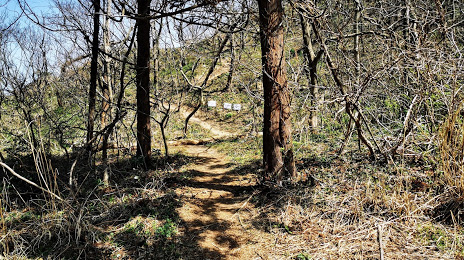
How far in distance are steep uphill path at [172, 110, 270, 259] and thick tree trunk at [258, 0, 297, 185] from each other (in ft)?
2.47

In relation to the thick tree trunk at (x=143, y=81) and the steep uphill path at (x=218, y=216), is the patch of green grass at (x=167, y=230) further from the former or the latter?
the thick tree trunk at (x=143, y=81)

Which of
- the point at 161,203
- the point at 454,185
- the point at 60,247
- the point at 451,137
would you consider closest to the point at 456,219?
the point at 454,185

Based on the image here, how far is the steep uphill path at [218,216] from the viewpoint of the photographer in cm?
405

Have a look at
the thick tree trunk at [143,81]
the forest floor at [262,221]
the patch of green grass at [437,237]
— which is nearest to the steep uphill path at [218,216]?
the forest floor at [262,221]

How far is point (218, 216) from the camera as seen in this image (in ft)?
16.1

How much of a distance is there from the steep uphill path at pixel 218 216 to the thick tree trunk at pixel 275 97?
754 millimetres

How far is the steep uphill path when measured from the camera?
4.05m

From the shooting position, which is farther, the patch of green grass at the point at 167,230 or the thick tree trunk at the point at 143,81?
the thick tree trunk at the point at 143,81

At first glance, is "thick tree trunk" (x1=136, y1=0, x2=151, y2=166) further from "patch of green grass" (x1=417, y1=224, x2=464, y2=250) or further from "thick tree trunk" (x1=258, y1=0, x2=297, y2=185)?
"patch of green grass" (x1=417, y1=224, x2=464, y2=250)

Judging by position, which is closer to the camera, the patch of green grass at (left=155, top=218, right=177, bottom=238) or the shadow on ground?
the shadow on ground

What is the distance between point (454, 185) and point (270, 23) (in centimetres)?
348

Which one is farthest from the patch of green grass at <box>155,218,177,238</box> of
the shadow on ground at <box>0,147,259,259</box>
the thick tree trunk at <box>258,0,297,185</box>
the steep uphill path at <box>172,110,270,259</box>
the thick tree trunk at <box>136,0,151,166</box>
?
the thick tree trunk at <box>136,0,151,166</box>

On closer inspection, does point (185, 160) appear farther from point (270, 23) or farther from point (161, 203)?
point (270, 23)

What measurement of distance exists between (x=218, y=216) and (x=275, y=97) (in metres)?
2.14
